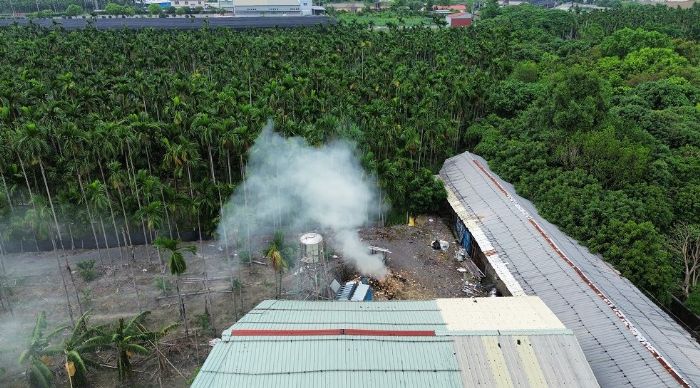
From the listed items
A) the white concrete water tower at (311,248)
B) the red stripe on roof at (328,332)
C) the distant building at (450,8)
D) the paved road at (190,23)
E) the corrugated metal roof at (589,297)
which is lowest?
the corrugated metal roof at (589,297)

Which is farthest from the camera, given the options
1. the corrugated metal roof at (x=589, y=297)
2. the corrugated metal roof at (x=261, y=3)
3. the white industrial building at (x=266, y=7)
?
the white industrial building at (x=266, y=7)

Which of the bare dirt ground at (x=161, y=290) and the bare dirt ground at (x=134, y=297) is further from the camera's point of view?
the bare dirt ground at (x=161, y=290)

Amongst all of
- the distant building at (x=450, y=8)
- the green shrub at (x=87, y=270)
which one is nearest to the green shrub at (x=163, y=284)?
the green shrub at (x=87, y=270)

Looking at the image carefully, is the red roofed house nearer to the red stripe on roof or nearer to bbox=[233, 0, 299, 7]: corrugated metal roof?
bbox=[233, 0, 299, 7]: corrugated metal roof

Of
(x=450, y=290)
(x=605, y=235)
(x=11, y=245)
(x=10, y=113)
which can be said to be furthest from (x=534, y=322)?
(x=10, y=113)

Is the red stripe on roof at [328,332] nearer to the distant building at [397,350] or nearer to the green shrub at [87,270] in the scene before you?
the distant building at [397,350]

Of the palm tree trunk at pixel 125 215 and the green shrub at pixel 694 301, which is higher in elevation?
the palm tree trunk at pixel 125 215

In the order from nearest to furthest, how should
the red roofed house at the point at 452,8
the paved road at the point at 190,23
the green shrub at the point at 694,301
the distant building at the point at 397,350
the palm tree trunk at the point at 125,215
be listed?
the distant building at the point at 397,350 < the green shrub at the point at 694,301 < the palm tree trunk at the point at 125,215 < the paved road at the point at 190,23 < the red roofed house at the point at 452,8
